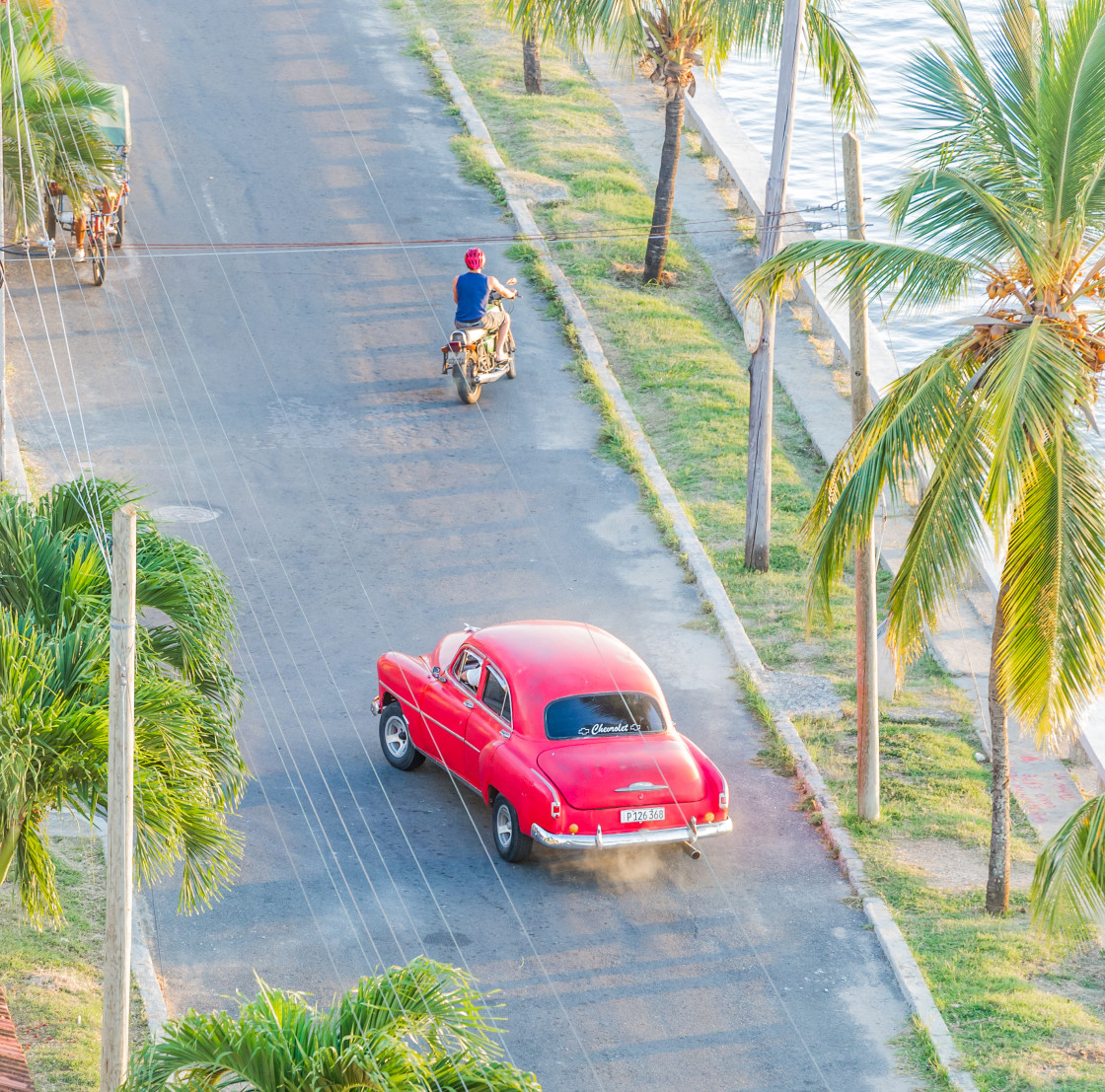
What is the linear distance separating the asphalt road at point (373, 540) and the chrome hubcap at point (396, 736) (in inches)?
8.4

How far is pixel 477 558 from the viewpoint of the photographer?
62.1 ft

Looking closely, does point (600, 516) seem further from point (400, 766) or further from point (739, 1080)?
point (739, 1080)

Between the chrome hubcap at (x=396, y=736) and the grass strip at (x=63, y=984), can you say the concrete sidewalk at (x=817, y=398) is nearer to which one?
the chrome hubcap at (x=396, y=736)

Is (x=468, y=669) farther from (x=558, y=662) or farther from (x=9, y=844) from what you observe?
(x=9, y=844)

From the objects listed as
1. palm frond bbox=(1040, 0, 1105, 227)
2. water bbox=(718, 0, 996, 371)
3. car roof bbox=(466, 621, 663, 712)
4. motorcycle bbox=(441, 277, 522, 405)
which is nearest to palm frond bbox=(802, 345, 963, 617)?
palm frond bbox=(1040, 0, 1105, 227)

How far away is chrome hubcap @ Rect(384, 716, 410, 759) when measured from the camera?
15.2m

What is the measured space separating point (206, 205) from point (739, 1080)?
18764mm

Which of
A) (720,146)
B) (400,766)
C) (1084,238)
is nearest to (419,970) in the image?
(400,766)

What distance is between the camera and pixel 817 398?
23.6m

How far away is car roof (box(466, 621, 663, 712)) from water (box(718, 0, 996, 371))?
21502 mm

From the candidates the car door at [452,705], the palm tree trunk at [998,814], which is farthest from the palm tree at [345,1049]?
the palm tree trunk at [998,814]

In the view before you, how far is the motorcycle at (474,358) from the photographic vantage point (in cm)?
2172

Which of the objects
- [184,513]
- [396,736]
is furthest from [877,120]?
[396,736]

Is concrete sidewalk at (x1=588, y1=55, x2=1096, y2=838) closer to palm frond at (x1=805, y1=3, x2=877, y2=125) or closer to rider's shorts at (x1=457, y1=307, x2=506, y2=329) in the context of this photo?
rider's shorts at (x1=457, y1=307, x2=506, y2=329)
